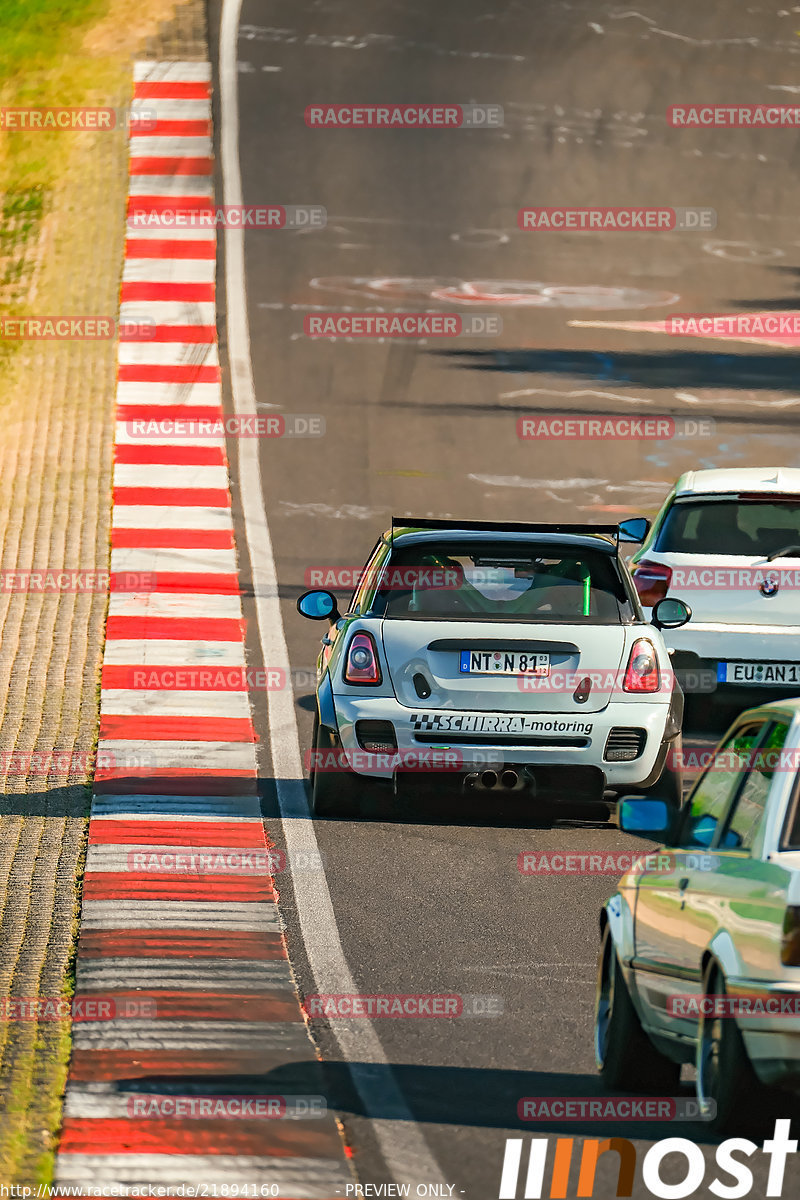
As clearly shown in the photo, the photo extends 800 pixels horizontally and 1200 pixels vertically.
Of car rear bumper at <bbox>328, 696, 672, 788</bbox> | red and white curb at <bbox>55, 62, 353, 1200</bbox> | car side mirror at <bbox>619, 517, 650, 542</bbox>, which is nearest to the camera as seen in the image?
red and white curb at <bbox>55, 62, 353, 1200</bbox>

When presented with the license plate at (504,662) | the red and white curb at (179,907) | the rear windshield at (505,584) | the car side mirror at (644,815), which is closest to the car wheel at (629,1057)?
the car side mirror at (644,815)

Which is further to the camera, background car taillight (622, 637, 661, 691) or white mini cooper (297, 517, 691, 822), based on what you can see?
background car taillight (622, 637, 661, 691)

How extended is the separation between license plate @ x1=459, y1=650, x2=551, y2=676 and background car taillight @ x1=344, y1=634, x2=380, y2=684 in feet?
1.56

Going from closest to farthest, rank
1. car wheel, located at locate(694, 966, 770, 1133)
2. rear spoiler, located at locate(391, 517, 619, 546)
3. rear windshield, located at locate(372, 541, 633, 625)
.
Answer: car wheel, located at locate(694, 966, 770, 1133), rear windshield, located at locate(372, 541, 633, 625), rear spoiler, located at locate(391, 517, 619, 546)

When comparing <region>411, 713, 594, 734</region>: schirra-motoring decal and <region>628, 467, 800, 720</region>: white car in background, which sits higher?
<region>411, 713, 594, 734</region>: schirra-motoring decal

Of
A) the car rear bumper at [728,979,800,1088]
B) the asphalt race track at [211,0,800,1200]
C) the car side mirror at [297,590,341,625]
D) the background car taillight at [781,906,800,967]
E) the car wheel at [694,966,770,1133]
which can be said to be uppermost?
the background car taillight at [781,906,800,967]

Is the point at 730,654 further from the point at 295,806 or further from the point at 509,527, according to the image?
the point at 295,806

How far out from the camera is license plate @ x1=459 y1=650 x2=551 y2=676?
1045 centimetres

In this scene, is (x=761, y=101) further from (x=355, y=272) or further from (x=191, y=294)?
(x=191, y=294)

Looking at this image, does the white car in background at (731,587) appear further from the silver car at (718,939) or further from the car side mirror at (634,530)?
the silver car at (718,939)

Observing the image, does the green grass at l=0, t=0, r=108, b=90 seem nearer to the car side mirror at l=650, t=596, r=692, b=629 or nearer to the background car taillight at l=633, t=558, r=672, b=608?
the background car taillight at l=633, t=558, r=672, b=608

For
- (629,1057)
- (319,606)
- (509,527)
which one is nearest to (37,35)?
(319,606)

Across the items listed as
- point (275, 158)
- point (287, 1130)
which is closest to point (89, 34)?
point (275, 158)

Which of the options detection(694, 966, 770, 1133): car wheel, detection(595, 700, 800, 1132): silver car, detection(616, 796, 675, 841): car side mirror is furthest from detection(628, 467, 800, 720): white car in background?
detection(694, 966, 770, 1133): car wheel
